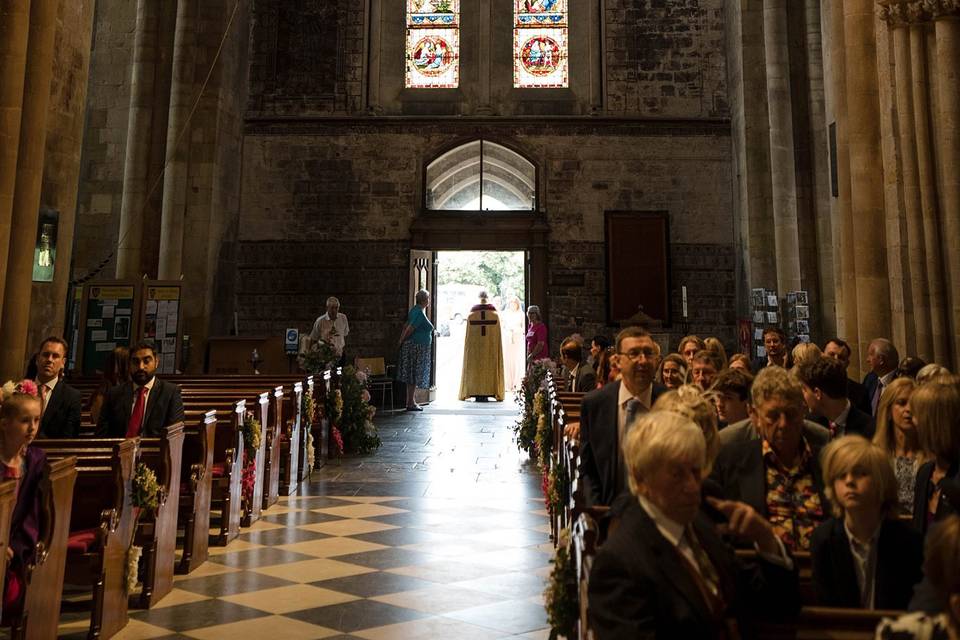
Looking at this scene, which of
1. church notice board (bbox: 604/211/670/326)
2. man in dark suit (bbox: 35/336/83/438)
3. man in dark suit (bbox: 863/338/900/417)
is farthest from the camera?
church notice board (bbox: 604/211/670/326)

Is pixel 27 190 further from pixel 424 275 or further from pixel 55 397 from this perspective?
pixel 424 275

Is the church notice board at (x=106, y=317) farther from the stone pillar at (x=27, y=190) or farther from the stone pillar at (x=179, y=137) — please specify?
the stone pillar at (x=27, y=190)

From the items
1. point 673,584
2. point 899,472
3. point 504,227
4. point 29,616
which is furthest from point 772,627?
point 504,227

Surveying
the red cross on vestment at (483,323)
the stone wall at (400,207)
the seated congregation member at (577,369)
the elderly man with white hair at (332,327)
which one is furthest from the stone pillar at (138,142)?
the seated congregation member at (577,369)

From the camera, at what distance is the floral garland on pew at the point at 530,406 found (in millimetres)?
8922

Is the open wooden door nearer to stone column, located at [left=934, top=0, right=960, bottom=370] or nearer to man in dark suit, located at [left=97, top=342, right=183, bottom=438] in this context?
stone column, located at [left=934, top=0, right=960, bottom=370]

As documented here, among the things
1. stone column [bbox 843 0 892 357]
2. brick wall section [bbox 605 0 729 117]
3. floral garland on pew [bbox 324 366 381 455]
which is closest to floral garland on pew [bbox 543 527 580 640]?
→ stone column [bbox 843 0 892 357]

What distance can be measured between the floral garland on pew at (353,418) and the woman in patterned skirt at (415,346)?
14.6ft

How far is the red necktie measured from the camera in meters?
5.14

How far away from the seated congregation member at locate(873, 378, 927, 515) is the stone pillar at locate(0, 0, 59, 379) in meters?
6.89

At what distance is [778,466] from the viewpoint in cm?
278

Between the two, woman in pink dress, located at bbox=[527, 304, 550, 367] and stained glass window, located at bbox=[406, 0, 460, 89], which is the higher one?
stained glass window, located at bbox=[406, 0, 460, 89]

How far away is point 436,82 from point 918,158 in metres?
11.1

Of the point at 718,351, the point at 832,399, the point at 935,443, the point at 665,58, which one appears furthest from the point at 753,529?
the point at 665,58
